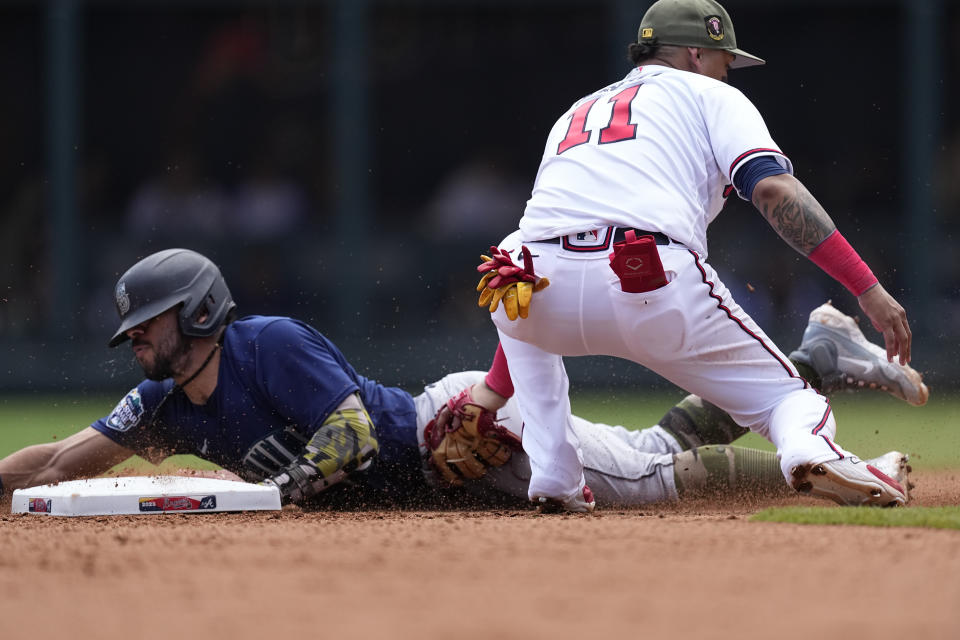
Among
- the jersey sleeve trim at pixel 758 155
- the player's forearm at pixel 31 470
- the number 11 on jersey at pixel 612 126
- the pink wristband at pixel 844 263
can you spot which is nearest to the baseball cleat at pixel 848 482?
the pink wristband at pixel 844 263

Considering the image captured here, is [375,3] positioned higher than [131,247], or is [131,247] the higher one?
[375,3]

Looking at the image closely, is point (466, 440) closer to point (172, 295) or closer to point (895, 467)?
point (172, 295)

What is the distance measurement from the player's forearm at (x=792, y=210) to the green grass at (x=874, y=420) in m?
2.70

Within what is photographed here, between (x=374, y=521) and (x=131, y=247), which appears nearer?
(x=374, y=521)

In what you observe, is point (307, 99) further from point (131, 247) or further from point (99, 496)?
point (99, 496)

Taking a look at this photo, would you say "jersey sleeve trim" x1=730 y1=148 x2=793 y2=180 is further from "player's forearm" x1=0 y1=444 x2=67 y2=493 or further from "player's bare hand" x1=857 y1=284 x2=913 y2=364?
"player's forearm" x1=0 y1=444 x2=67 y2=493

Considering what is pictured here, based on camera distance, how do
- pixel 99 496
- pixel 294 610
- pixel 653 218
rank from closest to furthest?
pixel 294 610 → pixel 653 218 → pixel 99 496

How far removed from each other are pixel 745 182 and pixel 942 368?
856 cm

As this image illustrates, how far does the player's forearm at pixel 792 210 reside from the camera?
395 centimetres

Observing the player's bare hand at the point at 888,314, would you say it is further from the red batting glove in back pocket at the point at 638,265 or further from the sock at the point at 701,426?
the sock at the point at 701,426

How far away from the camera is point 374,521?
4203 millimetres

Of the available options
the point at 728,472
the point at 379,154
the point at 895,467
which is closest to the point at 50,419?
the point at 379,154

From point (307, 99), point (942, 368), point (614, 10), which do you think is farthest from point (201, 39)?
point (942, 368)

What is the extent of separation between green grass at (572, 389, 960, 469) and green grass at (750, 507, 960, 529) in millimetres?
2513
